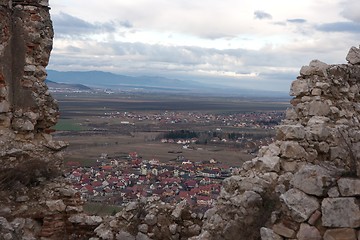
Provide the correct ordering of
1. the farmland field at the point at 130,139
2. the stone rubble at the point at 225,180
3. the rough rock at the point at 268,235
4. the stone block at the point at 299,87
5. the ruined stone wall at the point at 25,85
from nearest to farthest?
1. the stone rubble at the point at 225,180
2. the rough rock at the point at 268,235
3. the stone block at the point at 299,87
4. the ruined stone wall at the point at 25,85
5. the farmland field at the point at 130,139

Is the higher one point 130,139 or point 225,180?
point 225,180

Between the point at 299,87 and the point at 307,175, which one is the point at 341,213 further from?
the point at 299,87

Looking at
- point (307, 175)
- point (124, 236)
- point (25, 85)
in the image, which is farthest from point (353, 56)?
point (25, 85)

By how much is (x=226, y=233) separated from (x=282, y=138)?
1552 mm

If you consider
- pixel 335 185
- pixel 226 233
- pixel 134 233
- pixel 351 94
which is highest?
pixel 351 94

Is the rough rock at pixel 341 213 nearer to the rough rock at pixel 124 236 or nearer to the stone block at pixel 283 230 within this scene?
the stone block at pixel 283 230

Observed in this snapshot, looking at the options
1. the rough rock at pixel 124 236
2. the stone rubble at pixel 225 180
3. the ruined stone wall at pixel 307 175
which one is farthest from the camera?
the rough rock at pixel 124 236

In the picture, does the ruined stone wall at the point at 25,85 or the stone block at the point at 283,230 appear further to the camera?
the ruined stone wall at the point at 25,85

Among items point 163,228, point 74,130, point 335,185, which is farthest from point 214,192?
point 74,130

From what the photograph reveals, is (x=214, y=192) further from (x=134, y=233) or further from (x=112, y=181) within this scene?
(x=134, y=233)

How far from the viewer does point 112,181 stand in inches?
604

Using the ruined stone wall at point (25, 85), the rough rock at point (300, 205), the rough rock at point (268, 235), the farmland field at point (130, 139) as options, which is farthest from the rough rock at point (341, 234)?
the farmland field at point (130, 139)

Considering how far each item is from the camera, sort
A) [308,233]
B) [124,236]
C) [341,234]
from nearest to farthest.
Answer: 1. [341,234]
2. [308,233]
3. [124,236]

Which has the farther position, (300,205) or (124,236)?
(124,236)
